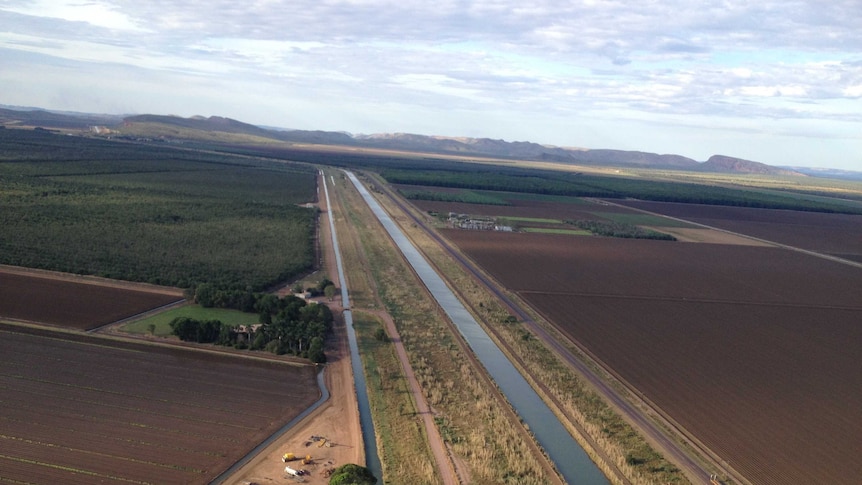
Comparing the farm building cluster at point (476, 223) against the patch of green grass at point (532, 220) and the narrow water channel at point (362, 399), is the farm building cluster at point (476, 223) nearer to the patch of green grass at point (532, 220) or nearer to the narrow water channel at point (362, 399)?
the patch of green grass at point (532, 220)

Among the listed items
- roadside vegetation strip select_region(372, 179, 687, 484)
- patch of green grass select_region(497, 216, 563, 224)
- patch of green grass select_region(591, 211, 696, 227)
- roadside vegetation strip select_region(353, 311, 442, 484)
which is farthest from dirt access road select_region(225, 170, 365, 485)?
patch of green grass select_region(591, 211, 696, 227)

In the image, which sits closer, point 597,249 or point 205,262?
point 205,262

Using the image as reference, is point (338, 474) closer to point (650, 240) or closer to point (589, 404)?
point (589, 404)

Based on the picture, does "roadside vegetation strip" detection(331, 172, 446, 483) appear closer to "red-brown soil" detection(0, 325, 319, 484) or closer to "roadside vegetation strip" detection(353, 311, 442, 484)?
Answer: "roadside vegetation strip" detection(353, 311, 442, 484)

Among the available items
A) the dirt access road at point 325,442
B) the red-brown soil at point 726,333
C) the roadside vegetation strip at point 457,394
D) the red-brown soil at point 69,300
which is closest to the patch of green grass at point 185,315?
the red-brown soil at point 69,300

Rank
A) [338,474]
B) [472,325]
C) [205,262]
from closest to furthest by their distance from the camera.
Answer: [338,474]
[472,325]
[205,262]

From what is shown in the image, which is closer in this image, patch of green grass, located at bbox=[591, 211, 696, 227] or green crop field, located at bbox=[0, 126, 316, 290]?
green crop field, located at bbox=[0, 126, 316, 290]

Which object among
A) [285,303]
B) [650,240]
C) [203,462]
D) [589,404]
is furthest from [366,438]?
[650,240]

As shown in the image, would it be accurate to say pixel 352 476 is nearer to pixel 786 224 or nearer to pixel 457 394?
pixel 457 394
